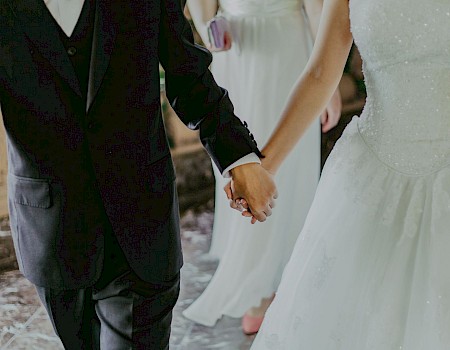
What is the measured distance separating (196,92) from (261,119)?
3.21ft

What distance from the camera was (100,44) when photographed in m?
1.21

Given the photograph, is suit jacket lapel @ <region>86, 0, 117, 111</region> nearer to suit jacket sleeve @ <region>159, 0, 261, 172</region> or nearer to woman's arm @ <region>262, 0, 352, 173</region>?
suit jacket sleeve @ <region>159, 0, 261, 172</region>

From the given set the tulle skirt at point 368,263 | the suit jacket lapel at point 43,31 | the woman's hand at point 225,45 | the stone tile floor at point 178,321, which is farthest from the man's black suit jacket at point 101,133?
the stone tile floor at point 178,321

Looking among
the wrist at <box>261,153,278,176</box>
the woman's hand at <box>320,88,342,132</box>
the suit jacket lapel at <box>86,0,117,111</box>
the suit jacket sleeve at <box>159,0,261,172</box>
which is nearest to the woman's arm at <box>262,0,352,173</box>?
the wrist at <box>261,153,278,176</box>

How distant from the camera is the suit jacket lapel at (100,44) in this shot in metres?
1.21

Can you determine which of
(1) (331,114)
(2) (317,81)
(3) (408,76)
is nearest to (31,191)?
(2) (317,81)

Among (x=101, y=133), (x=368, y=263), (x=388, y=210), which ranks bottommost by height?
(x=368, y=263)

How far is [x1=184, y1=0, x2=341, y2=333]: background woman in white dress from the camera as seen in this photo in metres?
2.26

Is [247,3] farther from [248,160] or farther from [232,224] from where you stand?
[248,160]

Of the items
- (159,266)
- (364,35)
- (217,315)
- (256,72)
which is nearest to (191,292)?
(217,315)

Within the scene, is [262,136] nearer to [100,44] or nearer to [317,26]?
[317,26]

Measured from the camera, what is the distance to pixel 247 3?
225cm

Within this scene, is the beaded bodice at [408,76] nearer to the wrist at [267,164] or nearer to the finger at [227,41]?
the wrist at [267,164]

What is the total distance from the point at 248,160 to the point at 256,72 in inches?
37.1
